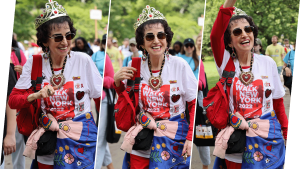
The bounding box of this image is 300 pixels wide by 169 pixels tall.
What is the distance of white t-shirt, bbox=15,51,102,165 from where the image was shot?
9.87 feet

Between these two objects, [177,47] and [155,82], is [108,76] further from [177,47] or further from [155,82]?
[177,47]

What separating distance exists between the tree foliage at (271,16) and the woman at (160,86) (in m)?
0.44

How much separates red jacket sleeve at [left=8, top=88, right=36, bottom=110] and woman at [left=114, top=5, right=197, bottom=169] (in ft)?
2.75

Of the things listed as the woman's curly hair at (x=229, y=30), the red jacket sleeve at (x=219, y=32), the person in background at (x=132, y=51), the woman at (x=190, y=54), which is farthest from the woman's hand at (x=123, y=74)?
the woman's curly hair at (x=229, y=30)

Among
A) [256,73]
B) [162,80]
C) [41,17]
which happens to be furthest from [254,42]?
[41,17]

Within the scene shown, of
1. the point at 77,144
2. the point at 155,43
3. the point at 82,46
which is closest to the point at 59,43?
the point at 82,46

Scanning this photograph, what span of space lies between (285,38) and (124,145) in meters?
1.95

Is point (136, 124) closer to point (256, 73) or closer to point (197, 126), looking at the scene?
point (197, 126)

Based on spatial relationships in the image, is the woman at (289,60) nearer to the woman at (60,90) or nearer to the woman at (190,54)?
the woman at (190,54)

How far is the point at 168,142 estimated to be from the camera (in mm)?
3102

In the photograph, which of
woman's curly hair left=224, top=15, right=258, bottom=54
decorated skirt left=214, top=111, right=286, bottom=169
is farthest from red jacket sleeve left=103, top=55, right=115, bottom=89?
decorated skirt left=214, top=111, right=286, bottom=169

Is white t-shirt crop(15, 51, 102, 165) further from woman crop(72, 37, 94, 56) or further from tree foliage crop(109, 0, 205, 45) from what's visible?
tree foliage crop(109, 0, 205, 45)

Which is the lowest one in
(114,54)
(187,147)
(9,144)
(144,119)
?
(9,144)

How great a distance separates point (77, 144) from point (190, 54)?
147 cm
